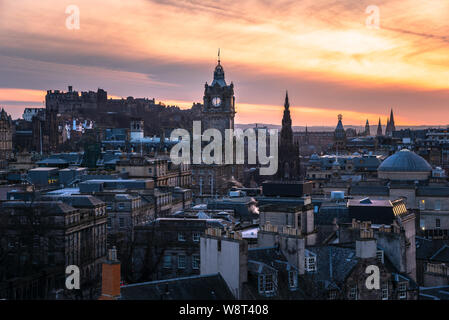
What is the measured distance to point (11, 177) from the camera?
82.9m

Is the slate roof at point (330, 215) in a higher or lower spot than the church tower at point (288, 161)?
lower

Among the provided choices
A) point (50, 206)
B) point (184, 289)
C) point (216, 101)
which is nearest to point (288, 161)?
point (216, 101)

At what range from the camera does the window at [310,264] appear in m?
25.1

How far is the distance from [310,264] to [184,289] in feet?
19.7

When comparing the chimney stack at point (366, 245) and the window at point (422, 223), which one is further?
the window at point (422, 223)

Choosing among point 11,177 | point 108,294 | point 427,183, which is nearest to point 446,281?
point 108,294

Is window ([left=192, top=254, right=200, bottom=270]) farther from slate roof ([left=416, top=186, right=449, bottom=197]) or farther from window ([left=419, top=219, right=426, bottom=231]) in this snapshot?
slate roof ([left=416, top=186, right=449, bottom=197])

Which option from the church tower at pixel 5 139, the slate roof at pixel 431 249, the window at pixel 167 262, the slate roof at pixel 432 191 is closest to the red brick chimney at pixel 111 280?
the window at pixel 167 262

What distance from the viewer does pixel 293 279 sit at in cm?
2366

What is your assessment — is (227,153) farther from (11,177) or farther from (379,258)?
(379,258)

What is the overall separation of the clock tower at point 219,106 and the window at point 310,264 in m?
94.4

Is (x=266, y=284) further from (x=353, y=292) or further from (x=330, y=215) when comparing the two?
(x=330, y=215)

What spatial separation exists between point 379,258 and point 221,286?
8.20 metres

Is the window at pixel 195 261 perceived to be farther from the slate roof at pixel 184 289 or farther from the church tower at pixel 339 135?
the church tower at pixel 339 135
